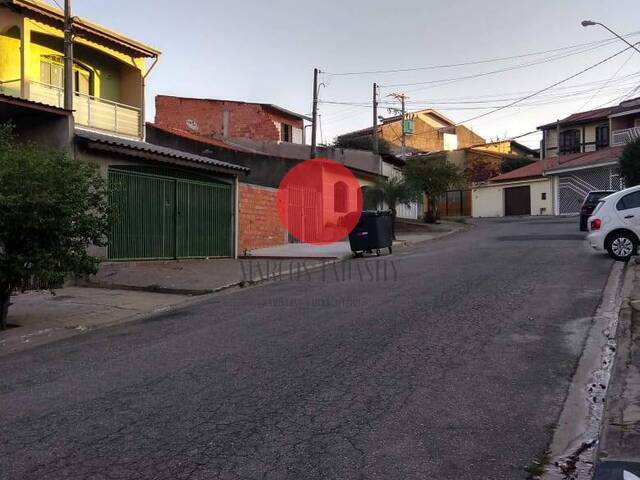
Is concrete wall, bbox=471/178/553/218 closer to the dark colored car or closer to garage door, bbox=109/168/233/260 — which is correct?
the dark colored car

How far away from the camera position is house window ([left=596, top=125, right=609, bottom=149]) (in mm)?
43594

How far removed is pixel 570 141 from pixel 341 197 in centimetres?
2851

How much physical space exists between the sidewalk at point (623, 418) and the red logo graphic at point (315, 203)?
1567 cm

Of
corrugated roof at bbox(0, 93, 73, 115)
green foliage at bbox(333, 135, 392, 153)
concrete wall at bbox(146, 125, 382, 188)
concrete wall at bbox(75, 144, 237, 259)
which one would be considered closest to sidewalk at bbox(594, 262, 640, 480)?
concrete wall at bbox(75, 144, 237, 259)

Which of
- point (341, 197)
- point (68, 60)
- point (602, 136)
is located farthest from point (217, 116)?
point (602, 136)

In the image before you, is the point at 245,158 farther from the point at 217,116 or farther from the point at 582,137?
the point at 582,137

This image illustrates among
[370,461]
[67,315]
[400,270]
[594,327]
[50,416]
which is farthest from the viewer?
[400,270]

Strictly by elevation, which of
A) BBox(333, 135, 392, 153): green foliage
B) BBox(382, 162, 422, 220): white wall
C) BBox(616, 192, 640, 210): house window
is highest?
BBox(333, 135, 392, 153): green foliage

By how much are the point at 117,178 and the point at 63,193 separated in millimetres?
6409

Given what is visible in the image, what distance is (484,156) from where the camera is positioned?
171 feet

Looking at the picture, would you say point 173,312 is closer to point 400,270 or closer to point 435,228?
point 400,270

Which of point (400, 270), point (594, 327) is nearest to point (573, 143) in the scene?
point (400, 270)

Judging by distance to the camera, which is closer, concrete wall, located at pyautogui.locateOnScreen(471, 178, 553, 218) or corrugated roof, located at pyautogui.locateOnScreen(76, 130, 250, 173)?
corrugated roof, located at pyautogui.locateOnScreen(76, 130, 250, 173)

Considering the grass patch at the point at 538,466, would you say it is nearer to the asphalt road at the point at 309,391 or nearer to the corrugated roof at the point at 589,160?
the asphalt road at the point at 309,391
